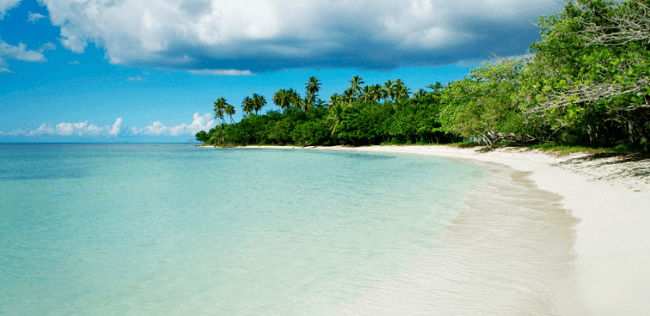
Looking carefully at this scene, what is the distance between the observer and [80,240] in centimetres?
882

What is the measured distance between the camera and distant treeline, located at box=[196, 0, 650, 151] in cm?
1144

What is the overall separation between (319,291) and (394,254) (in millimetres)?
2113

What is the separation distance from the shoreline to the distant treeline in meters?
2.65

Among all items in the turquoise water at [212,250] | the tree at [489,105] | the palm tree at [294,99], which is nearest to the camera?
the turquoise water at [212,250]

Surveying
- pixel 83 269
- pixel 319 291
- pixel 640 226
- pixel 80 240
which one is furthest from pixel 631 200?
pixel 80 240

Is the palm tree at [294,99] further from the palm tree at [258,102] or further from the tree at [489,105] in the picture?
the tree at [489,105]

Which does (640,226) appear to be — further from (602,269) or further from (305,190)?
(305,190)

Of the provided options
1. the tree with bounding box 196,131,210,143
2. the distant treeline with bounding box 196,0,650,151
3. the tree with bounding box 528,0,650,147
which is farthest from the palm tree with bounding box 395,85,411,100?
the tree with bounding box 196,131,210,143

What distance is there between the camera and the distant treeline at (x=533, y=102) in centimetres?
1144

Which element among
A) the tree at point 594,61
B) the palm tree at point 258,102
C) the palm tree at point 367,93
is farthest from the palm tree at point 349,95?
the tree at point 594,61

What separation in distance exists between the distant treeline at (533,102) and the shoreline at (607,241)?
265cm

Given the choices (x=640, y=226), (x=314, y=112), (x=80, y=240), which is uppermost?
(x=314, y=112)

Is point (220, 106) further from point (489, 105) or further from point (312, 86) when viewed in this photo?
point (489, 105)

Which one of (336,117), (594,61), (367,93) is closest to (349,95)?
(367,93)
